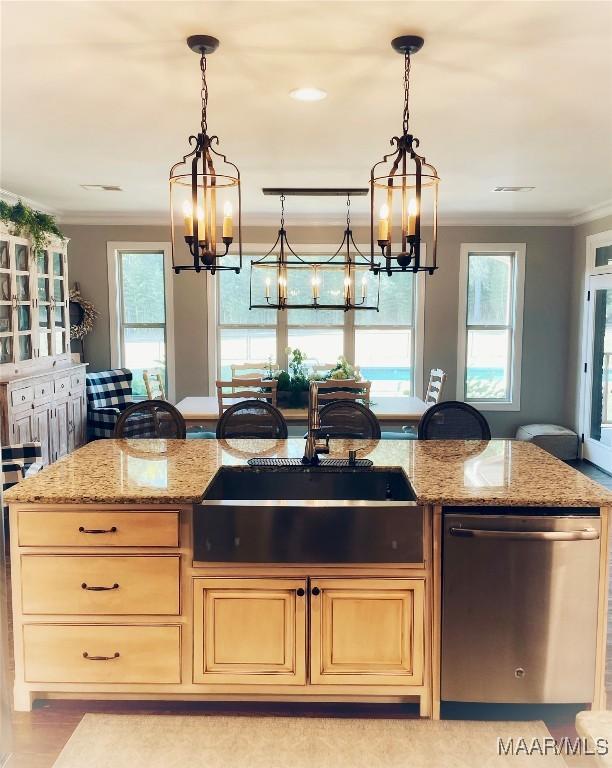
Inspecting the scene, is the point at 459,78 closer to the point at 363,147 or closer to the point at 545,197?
the point at 363,147

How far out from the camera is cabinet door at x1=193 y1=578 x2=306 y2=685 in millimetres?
2355

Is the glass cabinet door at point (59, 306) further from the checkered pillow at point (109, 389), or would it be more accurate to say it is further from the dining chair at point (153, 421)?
the dining chair at point (153, 421)

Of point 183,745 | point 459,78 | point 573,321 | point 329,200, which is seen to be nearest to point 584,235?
point 573,321

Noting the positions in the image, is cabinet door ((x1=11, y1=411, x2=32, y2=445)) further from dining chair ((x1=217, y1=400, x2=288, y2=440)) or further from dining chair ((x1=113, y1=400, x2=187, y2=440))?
dining chair ((x1=217, y1=400, x2=288, y2=440))

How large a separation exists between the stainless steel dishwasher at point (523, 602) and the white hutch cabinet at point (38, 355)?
365 centimetres

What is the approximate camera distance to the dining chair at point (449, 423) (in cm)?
354

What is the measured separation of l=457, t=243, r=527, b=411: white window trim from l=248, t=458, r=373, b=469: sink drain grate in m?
4.84

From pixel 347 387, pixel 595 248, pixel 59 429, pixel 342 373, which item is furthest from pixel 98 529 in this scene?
pixel 595 248

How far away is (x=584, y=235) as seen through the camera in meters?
6.85


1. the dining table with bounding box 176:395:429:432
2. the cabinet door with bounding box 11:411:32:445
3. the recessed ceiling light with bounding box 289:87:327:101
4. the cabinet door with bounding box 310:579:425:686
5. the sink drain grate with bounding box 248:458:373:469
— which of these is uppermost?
the recessed ceiling light with bounding box 289:87:327:101

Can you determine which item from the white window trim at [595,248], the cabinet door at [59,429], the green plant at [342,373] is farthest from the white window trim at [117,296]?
the white window trim at [595,248]

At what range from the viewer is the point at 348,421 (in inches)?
139

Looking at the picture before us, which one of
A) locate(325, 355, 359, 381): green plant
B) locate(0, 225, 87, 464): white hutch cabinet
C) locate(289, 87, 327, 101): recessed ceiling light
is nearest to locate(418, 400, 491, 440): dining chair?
locate(289, 87, 327, 101): recessed ceiling light

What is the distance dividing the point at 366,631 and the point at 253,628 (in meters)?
0.41
